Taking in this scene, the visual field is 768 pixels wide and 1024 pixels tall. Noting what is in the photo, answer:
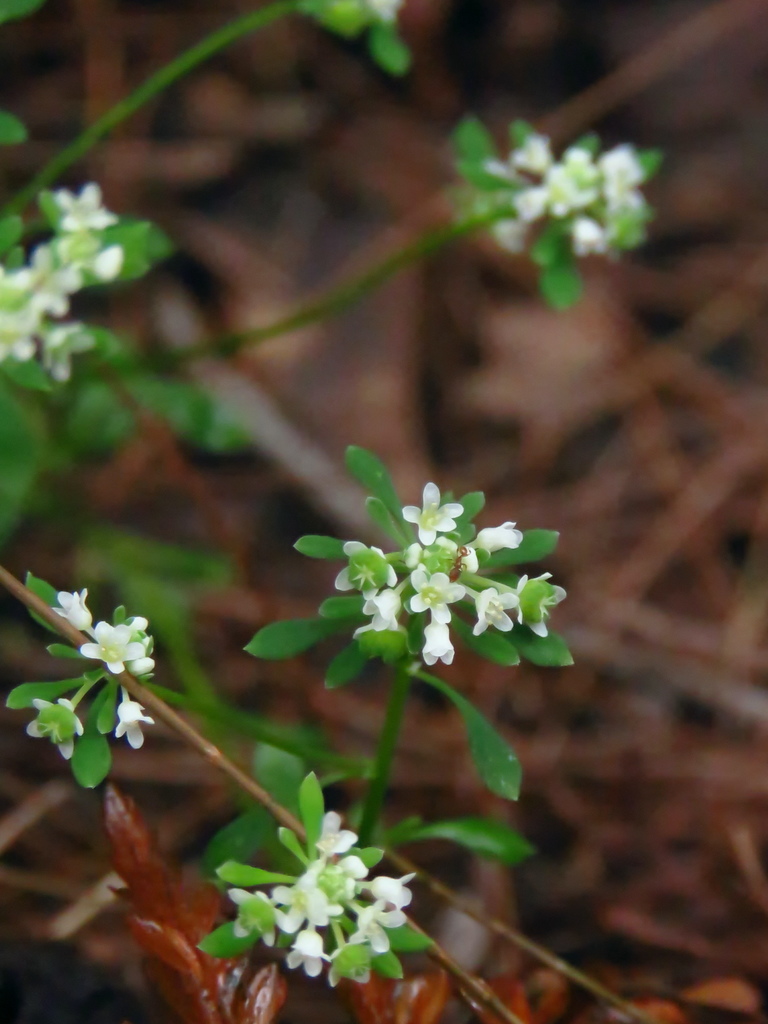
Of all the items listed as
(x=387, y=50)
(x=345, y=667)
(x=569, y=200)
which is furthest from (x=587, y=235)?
(x=345, y=667)

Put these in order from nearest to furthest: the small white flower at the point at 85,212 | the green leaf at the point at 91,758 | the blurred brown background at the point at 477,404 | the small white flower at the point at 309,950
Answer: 1. the small white flower at the point at 309,950
2. the green leaf at the point at 91,758
3. the small white flower at the point at 85,212
4. the blurred brown background at the point at 477,404

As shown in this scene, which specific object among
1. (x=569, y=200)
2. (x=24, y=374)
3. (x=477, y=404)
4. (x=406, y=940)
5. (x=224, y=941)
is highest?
(x=477, y=404)

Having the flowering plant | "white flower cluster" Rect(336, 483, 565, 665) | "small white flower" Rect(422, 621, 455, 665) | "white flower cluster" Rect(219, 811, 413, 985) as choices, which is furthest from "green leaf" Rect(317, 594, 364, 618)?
the flowering plant

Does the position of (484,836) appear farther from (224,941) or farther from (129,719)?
(129,719)

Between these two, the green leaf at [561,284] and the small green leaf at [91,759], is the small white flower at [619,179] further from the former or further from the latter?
the small green leaf at [91,759]

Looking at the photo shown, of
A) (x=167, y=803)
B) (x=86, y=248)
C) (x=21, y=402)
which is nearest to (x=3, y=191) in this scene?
(x=21, y=402)

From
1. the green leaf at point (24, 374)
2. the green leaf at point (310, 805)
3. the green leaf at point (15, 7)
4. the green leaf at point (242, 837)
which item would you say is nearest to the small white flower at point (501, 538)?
the green leaf at point (310, 805)

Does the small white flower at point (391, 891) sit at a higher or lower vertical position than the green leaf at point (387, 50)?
lower
